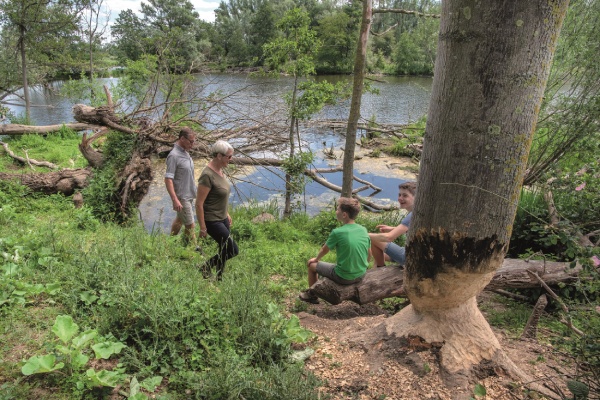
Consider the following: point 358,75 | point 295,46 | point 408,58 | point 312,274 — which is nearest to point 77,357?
point 312,274

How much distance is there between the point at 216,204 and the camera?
4.52 metres

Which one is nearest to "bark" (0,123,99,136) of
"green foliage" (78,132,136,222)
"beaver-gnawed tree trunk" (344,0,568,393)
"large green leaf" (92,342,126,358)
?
"green foliage" (78,132,136,222)

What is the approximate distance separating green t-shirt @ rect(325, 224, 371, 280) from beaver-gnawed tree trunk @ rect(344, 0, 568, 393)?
1590mm

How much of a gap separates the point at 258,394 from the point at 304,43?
7979 millimetres

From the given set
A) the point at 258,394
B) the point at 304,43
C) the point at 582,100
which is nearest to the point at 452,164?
→ the point at 258,394

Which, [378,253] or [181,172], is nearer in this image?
[378,253]

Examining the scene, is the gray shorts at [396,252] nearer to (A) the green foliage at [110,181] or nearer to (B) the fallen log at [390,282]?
(B) the fallen log at [390,282]

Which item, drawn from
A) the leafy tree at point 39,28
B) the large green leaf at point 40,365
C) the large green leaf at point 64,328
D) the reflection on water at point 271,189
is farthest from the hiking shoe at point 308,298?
the leafy tree at point 39,28

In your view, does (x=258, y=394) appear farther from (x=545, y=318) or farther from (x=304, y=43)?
(x=304, y=43)

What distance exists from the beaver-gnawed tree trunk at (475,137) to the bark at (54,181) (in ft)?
25.2

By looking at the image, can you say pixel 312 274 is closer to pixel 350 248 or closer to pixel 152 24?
pixel 350 248

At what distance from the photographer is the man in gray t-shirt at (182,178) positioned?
5.20 metres

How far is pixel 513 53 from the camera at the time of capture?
6.06ft

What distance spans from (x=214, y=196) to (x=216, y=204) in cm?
10
